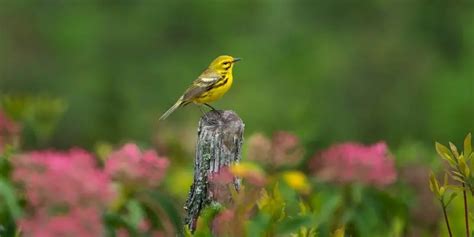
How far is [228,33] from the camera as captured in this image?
25.9m

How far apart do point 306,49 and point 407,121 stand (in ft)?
12.2

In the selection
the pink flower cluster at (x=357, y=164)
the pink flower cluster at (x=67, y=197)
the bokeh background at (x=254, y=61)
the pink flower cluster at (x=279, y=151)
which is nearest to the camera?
the pink flower cluster at (x=67, y=197)

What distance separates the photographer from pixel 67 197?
403 centimetres

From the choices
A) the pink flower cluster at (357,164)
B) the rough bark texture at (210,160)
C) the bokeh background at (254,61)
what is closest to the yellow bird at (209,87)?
the pink flower cluster at (357,164)

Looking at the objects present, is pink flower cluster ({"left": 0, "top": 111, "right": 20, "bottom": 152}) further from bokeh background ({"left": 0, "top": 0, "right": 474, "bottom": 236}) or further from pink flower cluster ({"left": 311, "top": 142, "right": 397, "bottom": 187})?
bokeh background ({"left": 0, "top": 0, "right": 474, "bottom": 236})

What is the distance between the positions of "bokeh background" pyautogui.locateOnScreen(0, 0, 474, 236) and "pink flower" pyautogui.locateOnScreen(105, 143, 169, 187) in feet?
37.8

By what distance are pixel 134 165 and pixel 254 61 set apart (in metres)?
18.9

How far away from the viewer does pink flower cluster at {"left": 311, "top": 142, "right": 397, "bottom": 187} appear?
5.09m

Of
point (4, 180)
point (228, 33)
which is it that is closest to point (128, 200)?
point (4, 180)

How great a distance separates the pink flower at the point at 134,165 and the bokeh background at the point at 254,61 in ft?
37.8

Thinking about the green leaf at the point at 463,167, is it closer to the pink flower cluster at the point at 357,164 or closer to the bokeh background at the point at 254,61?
the pink flower cluster at the point at 357,164

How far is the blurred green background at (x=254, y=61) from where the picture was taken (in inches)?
790

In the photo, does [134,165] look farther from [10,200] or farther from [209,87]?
[209,87]

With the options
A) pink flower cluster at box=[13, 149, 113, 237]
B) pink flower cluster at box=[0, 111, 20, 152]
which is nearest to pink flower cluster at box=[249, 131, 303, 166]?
pink flower cluster at box=[13, 149, 113, 237]
